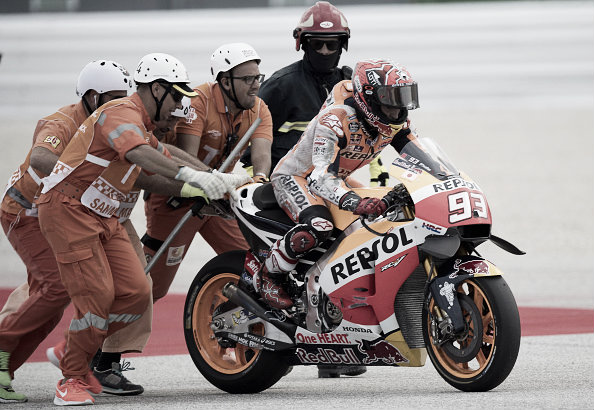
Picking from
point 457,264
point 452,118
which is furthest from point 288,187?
point 452,118

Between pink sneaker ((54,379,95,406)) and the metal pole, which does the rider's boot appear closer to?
the metal pole

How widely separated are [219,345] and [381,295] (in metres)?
1.50

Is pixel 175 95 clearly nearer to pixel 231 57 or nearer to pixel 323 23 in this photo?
pixel 231 57

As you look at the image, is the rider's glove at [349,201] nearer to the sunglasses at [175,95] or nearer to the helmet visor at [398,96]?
the helmet visor at [398,96]

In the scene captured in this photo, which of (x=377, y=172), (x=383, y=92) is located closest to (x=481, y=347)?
(x=383, y=92)

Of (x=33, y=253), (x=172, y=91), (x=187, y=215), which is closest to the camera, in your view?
(x=172, y=91)

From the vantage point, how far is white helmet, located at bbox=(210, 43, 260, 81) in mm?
8477

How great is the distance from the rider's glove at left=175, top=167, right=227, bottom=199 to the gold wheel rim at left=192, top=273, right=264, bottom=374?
0.96m

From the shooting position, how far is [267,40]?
29.2 metres

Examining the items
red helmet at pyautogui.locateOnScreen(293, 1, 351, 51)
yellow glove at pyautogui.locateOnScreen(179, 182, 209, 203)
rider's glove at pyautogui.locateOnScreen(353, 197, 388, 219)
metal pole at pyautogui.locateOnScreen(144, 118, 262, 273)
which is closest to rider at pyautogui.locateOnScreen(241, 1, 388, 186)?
red helmet at pyautogui.locateOnScreen(293, 1, 351, 51)

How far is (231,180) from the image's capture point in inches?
295

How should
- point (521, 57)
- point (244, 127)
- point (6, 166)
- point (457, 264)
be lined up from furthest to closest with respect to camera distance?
point (521, 57) → point (6, 166) → point (244, 127) → point (457, 264)

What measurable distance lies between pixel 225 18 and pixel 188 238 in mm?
22244

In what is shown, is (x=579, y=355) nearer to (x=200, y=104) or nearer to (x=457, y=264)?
(x=457, y=264)
